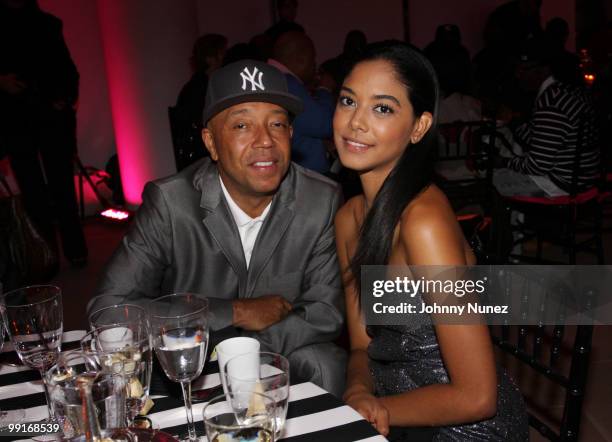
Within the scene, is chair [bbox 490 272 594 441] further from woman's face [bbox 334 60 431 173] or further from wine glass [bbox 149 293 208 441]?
wine glass [bbox 149 293 208 441]

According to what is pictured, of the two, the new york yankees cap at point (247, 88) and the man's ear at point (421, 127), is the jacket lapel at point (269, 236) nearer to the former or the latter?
the new york yankees cap at point (247, 88)

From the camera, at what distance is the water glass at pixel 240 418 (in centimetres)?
92

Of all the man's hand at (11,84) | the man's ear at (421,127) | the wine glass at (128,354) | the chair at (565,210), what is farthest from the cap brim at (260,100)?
the man's hand at (11,84)

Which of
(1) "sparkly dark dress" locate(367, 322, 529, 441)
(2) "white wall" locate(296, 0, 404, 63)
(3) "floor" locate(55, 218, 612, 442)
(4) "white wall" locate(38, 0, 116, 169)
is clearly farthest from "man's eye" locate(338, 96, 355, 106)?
(2) "white wall" locate(296, 0, 404, 63)

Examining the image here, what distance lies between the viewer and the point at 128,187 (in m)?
6.84

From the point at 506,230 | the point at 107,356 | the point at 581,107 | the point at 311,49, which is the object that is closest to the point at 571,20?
the point at 581,107

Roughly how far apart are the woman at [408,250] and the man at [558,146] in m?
2.51

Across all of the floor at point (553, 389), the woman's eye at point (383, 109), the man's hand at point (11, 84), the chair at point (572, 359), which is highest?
the man's hand at point (11, 84)

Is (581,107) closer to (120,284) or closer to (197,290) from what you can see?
(197,290)

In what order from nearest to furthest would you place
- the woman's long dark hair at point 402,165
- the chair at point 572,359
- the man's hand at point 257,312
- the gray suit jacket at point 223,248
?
the chair at point 572,359 < the woman's long dark hair at point 402,165 < the man's hand at point 257,312 < the gray suit jacket at point 223,248

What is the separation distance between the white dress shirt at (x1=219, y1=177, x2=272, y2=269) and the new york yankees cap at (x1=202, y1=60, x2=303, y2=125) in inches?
12.9

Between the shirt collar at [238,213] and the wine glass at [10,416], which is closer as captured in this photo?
the wine glass at [10,416]

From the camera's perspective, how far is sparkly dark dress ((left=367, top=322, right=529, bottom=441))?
1.63 meters

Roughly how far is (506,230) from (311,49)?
86.9 inches
